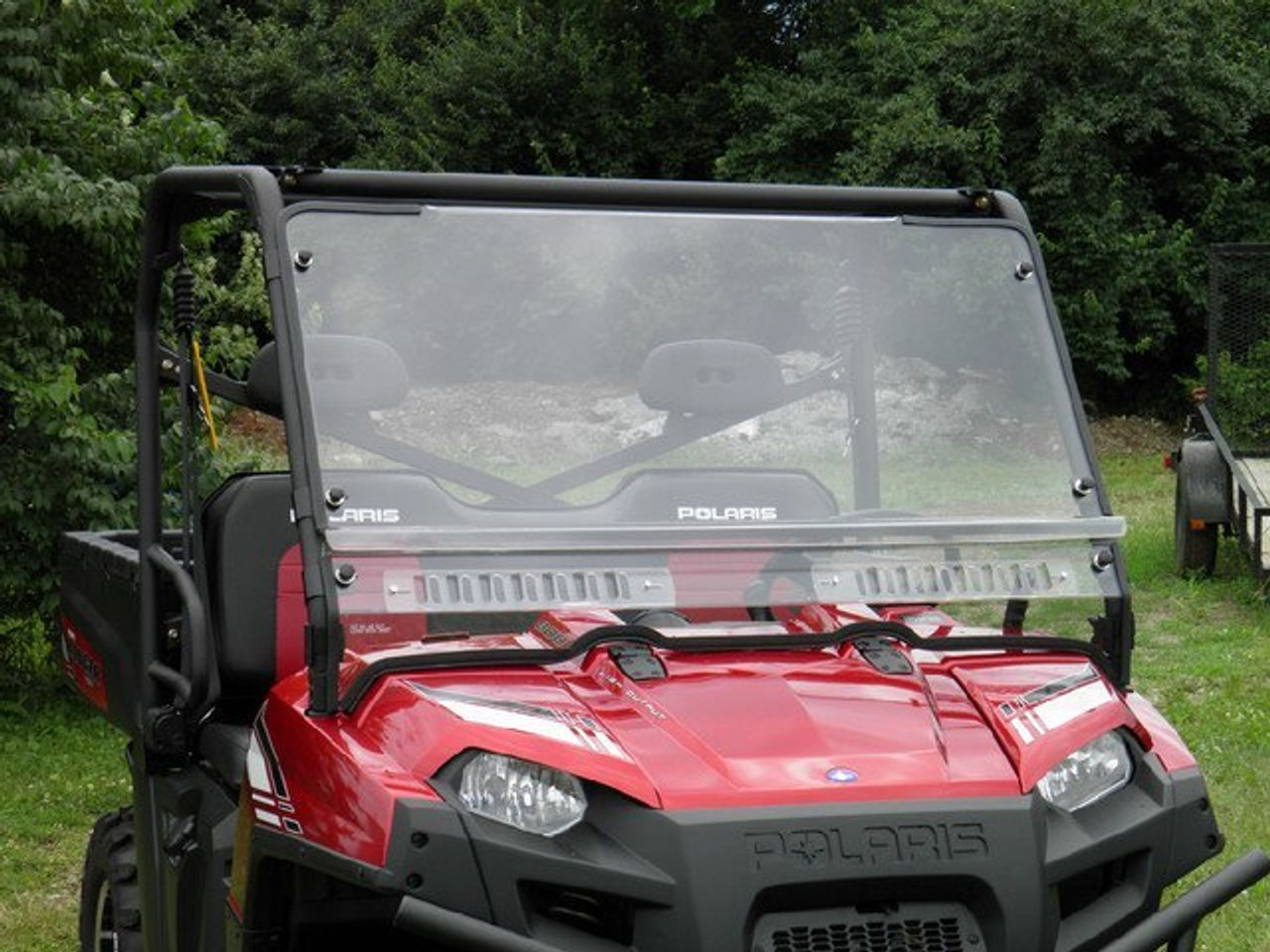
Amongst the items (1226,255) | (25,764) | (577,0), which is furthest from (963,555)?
(577,0)

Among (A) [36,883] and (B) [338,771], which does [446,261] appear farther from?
(A) [36,883]

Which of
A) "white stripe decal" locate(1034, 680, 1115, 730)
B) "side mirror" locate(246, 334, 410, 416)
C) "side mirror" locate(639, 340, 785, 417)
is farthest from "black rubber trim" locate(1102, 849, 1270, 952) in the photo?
"side mirror" locate(246, 334, 410, 416)

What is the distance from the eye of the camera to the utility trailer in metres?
13.4

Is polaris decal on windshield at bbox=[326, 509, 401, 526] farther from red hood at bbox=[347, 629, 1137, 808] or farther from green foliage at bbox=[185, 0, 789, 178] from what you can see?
green foliage at bbox=[185, 0, 789, 178]

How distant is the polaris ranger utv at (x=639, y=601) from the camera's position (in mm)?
3023

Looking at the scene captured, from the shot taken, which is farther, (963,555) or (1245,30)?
(1245,30)

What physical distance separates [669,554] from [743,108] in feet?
86.1

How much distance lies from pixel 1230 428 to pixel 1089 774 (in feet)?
38.6

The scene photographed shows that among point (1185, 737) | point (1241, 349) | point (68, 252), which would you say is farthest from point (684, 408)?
point (1241, 349)

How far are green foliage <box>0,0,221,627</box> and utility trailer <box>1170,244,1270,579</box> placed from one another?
6.81 meters

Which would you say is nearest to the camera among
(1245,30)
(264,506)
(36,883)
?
(264,506)

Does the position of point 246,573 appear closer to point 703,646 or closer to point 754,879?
point 703,646

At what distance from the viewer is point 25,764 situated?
834 centimetres

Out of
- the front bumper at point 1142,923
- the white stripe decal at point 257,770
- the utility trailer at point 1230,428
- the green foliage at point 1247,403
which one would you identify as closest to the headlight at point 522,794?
the front bumper at point 1142,923
